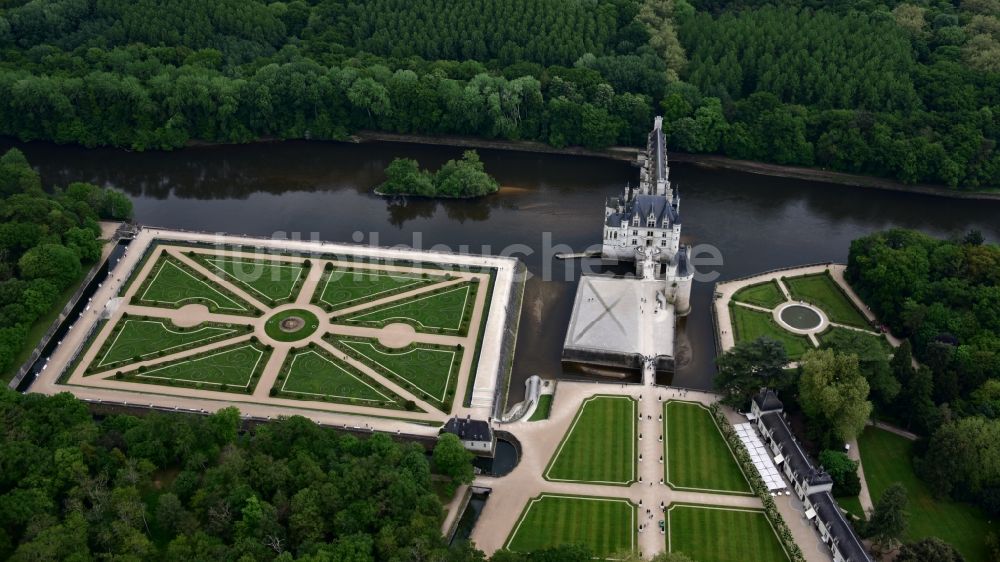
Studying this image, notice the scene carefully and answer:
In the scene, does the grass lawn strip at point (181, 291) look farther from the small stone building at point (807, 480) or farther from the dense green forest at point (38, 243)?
the small stone building at point (807, 480)

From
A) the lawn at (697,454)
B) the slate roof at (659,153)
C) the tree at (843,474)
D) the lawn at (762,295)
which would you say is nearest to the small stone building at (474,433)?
the lawn at (697,454)

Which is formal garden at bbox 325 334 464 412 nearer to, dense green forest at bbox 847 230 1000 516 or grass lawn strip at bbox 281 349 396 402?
grass lawn strip at bbox 281 349 396 402

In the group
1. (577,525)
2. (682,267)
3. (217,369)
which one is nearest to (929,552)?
(577,525)

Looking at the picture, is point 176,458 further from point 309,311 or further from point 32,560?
point 309,311

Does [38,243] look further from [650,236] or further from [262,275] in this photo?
[650,236]

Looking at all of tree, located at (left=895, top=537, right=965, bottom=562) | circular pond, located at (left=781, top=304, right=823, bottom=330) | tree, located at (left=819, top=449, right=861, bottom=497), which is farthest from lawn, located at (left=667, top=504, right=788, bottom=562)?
circular pond, located at (left=781, top=304, right=823, bottom=330)

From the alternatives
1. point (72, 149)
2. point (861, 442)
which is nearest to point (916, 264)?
point (861, 442)
